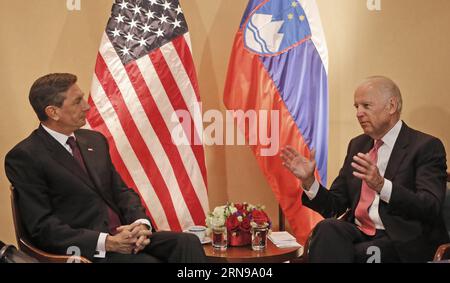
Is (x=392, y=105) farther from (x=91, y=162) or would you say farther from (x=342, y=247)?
(x=91, y=162)

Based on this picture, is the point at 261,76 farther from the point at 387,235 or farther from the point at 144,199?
the point at 387,235

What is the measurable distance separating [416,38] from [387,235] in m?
1.99

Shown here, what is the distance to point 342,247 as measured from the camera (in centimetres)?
284

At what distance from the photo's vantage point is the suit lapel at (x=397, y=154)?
3004 millimetres

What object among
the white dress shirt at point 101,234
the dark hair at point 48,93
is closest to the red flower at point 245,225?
the white dress shirt at point 101,234

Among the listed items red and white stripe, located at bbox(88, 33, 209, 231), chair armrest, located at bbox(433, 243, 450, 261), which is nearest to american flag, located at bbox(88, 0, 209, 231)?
red and white stripe, located at bbox(88, 33, 209, 231)

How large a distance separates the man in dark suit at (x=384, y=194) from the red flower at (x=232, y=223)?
0.44 meters

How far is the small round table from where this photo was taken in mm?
3053

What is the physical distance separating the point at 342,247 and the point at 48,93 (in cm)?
177

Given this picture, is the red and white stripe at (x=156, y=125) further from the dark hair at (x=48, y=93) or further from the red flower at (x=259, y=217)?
the dark hair at (x=48, y=93)

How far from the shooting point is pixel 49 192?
9.30 feet

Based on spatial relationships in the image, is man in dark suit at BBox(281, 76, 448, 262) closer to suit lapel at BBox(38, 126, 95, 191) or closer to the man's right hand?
the man's right hand

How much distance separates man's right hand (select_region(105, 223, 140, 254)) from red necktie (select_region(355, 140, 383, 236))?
4.20 feet
